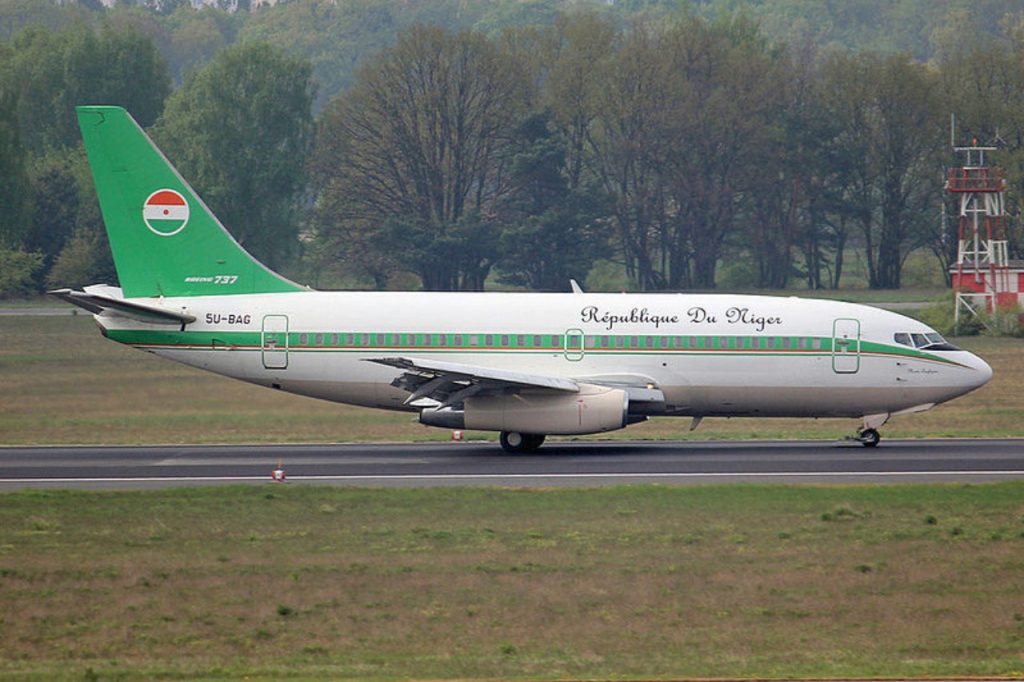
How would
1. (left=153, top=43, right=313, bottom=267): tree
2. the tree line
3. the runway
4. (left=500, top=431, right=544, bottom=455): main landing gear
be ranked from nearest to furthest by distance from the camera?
the runway
(left=500, top=431, right=544, bottom=455): main landing gear
the tree line
(left=153, top=43, right=313, bottom=267): tree

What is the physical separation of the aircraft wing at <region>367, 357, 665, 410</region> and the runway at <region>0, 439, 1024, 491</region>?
4.41 ft

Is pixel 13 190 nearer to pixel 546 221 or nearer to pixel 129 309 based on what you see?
pixel 546 221

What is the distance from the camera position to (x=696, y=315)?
36062 mm

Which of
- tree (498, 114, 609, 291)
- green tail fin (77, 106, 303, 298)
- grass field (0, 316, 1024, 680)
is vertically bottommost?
grass field (0, 316, 1024, 680)

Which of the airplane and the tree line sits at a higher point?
the tree line

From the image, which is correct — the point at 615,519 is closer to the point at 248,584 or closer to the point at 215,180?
the point at 248,584

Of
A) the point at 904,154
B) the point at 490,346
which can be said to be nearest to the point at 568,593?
the point at 490,346

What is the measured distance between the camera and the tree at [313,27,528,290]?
92.0 metres

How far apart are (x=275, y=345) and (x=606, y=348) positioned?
764 cm

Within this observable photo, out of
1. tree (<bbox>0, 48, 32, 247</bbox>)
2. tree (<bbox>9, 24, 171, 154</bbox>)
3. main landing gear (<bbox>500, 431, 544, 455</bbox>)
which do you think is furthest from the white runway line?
tree (<bbox>9, 24, 171, 154</bbox>)

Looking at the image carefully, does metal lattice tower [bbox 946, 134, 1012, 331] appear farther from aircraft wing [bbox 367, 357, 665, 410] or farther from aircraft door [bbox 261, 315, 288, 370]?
aircraft door [bbox 261, 315, 288, 370]

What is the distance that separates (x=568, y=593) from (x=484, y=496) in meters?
7.24

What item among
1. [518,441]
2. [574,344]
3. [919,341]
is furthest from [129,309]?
[919,341]

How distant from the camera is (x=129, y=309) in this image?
3534cm
